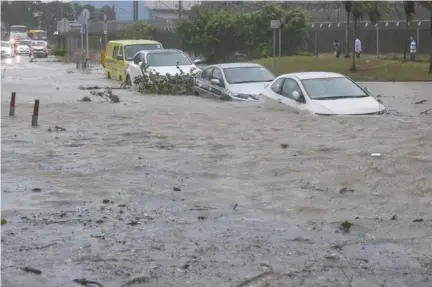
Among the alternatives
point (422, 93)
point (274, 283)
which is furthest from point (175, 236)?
point (422, 93)

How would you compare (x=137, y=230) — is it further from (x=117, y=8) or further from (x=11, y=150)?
(x=117, y=8)

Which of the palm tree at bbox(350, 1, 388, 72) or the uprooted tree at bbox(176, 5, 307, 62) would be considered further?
the uprooted tree at bbox(176, 5, 307, 62)

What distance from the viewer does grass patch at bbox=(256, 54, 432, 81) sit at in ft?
104

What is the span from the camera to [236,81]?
62.2ft

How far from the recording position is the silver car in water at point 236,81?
18375 mm

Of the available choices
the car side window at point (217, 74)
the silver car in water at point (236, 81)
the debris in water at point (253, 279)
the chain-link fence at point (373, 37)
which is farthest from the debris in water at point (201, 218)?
the chain-link fence at point (373, 37)

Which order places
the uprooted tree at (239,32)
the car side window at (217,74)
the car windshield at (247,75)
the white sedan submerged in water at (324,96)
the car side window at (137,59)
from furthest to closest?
the uprooted tree at (239,32)
the car side window at (137,59)
the car side window at (217,74)
the car windshield at (247,75)
the white sedan submerged in water at (324,96)

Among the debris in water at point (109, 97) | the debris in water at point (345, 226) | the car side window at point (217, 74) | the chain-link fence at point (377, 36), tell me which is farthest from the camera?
the chain-link fence at point (377, 36)

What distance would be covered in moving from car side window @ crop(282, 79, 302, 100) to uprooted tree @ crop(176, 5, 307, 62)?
91.3 feet

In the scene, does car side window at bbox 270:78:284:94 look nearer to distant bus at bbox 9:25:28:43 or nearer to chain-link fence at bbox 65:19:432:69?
chain-link fence at bbox 65:19:432:69

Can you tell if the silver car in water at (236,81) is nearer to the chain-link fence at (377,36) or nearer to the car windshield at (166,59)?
the car windshield at (166,59)

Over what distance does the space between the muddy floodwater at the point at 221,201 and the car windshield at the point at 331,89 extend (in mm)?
605

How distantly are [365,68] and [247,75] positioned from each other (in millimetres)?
15876

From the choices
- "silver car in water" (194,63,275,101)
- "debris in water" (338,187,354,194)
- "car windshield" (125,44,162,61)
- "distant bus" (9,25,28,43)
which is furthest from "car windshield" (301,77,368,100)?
"distant bus" (9,25,28,43)
